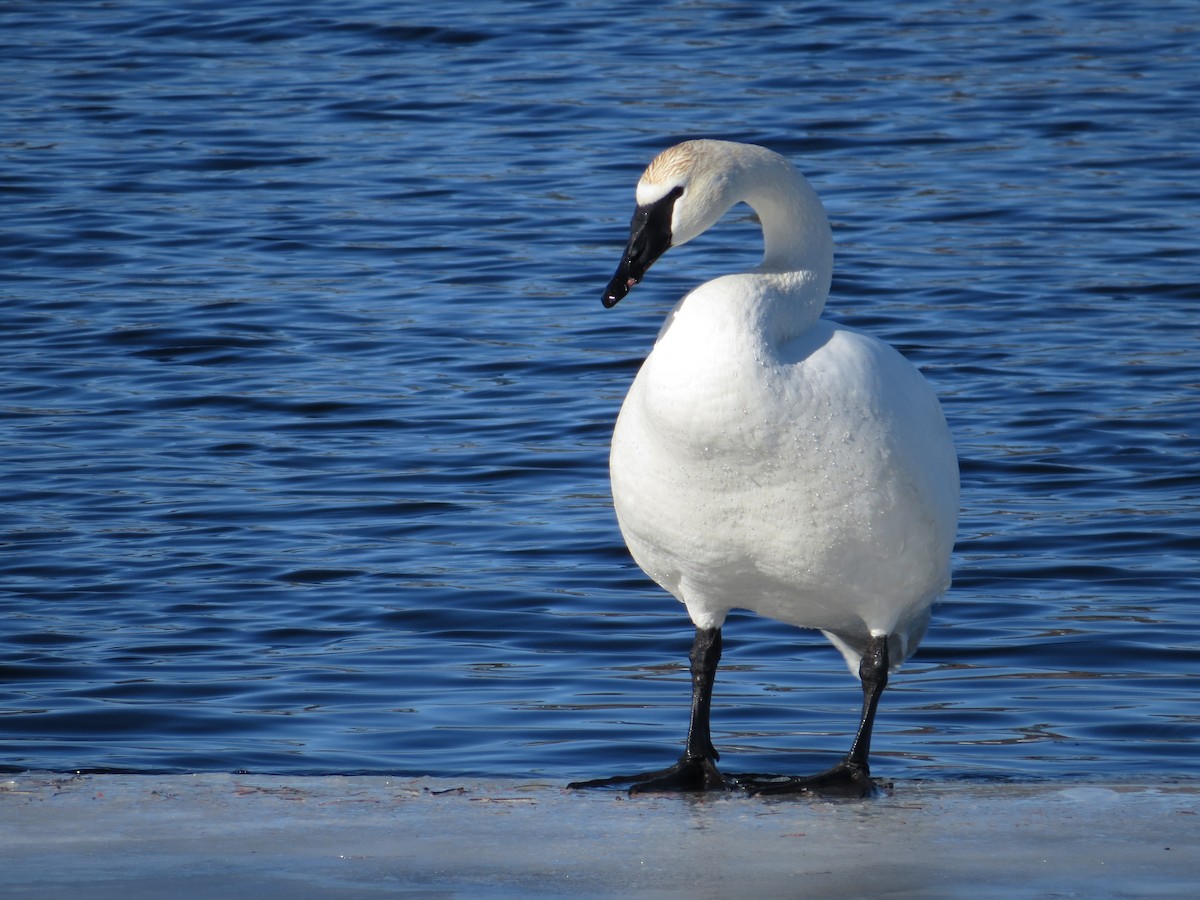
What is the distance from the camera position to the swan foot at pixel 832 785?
504 centimetres

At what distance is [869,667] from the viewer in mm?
5230

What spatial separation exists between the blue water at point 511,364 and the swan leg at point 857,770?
3.08 feet

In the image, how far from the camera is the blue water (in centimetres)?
679

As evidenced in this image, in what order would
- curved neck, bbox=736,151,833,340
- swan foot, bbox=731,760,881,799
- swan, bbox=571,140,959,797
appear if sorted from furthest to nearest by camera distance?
swan foot, bbox=731,760,881,799 < curved neck, bbox=736,151,833,340 < swan, bbox=571,140,959,797

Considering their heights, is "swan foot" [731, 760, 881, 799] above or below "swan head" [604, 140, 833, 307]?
below

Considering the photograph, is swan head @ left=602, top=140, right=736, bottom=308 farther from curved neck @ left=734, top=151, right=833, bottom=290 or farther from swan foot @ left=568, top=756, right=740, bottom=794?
swan foot @ left=568, top=756, right=740, bottom=794

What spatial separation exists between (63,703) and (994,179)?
9.01 metres

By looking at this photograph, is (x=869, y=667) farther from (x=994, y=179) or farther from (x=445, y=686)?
(x=994, y=179)

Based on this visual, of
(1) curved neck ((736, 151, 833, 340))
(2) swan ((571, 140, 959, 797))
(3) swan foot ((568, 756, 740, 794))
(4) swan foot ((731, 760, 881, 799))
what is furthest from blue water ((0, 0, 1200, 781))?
(1) curved neck ((736, 151, 833, 340))

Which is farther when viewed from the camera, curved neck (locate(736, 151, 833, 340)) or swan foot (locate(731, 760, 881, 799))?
swan foot (locate(731, 760, 881, 799))

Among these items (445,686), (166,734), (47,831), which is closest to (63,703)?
(166,734)

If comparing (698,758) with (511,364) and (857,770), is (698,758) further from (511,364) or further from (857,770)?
(511,364)

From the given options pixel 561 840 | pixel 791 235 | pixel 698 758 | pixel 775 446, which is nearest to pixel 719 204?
pixel 791 235

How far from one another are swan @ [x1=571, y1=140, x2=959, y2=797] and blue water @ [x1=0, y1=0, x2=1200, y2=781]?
1.17 meters
